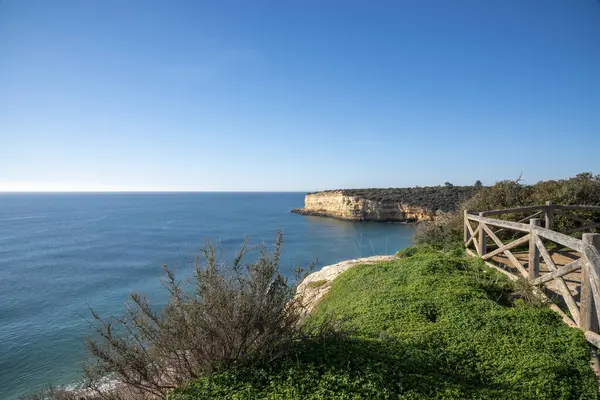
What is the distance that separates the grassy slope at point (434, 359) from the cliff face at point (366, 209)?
154 ft

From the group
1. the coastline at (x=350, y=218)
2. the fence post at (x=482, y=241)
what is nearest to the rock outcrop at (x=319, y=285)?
the fence post at (x=482, y=241)

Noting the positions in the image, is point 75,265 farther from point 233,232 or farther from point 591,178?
point 591,178

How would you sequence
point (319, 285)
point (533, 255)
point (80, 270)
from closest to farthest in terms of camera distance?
point (533, 255), point (319, 285), point (80, 270)

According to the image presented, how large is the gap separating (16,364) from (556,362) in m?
16.5

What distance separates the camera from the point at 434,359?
4.27 metres

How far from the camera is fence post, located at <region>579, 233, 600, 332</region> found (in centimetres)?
455

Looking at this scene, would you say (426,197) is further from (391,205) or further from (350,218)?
(350,218)

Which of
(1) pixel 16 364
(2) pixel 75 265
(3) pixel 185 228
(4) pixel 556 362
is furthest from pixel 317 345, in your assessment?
(3) pixel 185 228

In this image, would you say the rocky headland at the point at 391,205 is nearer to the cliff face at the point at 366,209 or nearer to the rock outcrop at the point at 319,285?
the cliff face at the point at 366,209

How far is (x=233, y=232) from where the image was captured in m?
47.6

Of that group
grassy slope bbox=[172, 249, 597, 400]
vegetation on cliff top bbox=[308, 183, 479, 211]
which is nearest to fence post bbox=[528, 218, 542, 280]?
grassy slope bbox=[172, 249, 597, 400]

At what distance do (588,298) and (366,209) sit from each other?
5498 centimetres

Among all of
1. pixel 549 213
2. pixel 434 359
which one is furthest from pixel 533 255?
pixel 549 213

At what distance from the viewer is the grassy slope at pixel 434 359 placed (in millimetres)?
3641
